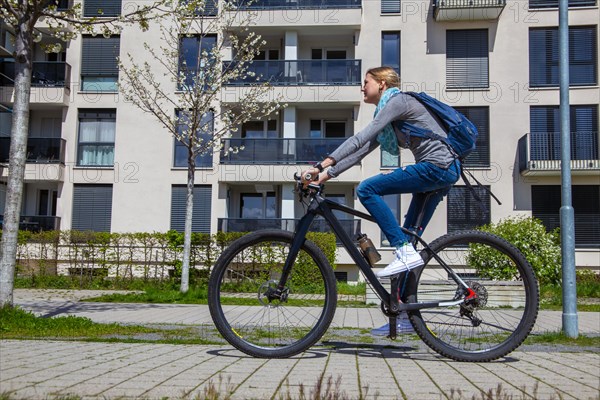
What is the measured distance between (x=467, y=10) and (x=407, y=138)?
69.3 ft

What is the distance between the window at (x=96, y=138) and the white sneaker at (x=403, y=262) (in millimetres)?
22779

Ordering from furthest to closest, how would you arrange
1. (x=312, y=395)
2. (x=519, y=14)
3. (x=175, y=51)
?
(x=519, y=14)
(x=175, y=51)
(x=312, y=395)

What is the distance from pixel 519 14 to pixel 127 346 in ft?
76.2

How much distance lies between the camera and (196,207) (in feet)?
81.0

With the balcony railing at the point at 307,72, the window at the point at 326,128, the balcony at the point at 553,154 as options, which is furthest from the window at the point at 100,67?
the balcony at the point at 553,154

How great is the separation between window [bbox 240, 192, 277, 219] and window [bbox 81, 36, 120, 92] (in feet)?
24.9

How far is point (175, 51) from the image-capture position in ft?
55.2

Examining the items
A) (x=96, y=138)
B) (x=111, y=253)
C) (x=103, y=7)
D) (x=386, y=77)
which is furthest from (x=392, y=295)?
(x=103, y=7)

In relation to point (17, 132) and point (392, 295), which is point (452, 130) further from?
point (17, 132)

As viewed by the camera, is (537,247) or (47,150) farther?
→ (47,150)

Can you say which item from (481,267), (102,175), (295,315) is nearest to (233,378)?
(295,315)

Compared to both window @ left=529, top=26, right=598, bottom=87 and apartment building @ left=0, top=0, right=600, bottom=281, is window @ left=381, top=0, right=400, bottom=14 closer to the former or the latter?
apartment building @ left=0, top=0, right=600, bottom=281

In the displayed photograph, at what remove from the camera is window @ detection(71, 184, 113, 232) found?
24812 millimetres

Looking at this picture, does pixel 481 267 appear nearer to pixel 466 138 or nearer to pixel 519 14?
pixel 466 138
